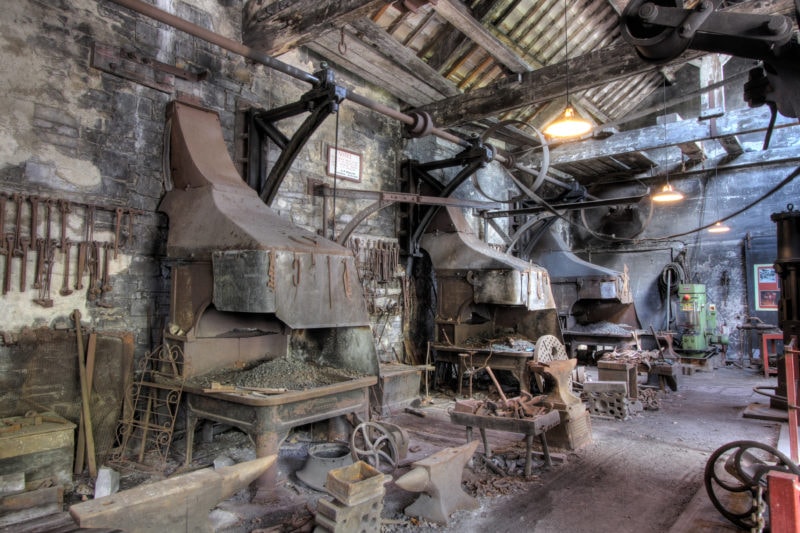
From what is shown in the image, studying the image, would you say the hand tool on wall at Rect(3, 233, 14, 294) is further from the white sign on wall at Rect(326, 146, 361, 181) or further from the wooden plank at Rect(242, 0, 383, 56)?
the white sign on wall at Rect(326, 146, 361, 181)

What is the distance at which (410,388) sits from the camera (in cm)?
663

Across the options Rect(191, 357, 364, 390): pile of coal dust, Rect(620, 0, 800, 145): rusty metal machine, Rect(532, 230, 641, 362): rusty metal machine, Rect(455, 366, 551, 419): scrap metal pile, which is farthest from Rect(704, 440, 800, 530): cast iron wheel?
Rect(532, 230, 641, 362): rusty metal machine

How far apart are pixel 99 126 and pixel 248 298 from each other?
2.25 metres

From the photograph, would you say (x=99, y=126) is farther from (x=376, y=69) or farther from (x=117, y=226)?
(x=376, y=69)

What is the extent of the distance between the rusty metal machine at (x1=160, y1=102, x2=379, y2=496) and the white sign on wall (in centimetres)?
184

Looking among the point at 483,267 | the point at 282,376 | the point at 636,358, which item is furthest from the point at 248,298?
the point at 636,358

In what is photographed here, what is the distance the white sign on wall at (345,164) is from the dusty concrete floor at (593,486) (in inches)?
130

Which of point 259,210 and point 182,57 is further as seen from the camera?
point 182,57

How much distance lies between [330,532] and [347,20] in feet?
14.7

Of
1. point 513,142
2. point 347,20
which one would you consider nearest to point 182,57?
point 347,20

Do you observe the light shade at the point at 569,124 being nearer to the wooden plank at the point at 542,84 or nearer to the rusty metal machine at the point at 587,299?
the wooden plank at the point at 542,84

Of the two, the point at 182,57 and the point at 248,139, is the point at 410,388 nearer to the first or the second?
the point at 248,139

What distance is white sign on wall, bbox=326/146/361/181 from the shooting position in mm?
6691

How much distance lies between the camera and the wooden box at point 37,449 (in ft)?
11.1
